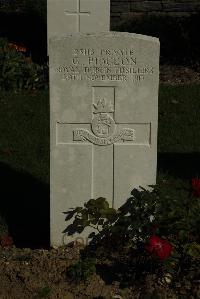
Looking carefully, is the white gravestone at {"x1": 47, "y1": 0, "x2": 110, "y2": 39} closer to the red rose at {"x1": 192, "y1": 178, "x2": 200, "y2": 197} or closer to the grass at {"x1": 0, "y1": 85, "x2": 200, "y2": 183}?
the grass at {"x1": 0, "y1": 85, "x2": 200, "y2": 183}

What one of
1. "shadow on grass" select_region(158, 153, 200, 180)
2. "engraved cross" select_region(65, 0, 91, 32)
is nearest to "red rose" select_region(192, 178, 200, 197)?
"shadow on grass" select_region(158, 153, 200, 180)

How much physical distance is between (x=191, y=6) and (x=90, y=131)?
896 cm

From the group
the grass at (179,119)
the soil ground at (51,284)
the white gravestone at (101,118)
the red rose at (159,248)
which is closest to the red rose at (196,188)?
the white gravestone at (101,118)

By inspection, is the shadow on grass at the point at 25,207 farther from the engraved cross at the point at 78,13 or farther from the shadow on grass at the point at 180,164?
the engraved cross at the point at 78,13

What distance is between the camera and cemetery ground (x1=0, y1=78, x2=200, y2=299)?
4.44 meters

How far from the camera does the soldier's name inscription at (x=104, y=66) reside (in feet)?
15.5

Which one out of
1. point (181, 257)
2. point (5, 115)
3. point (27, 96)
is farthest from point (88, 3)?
point (181, 257)

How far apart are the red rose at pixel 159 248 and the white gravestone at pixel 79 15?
638 cm

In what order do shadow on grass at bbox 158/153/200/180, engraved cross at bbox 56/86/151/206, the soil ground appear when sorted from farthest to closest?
shadow on grass at bbox 158/153/200/180 → engraved cross at bbox 56/86/151/206 → the soil ground

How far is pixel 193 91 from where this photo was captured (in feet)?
30.1

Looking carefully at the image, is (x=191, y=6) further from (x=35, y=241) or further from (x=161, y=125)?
(x=35, y=241)

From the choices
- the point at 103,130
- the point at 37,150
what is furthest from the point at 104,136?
the point at 37,150

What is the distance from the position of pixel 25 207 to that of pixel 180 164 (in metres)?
1.78

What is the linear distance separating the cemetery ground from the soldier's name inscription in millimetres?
962
